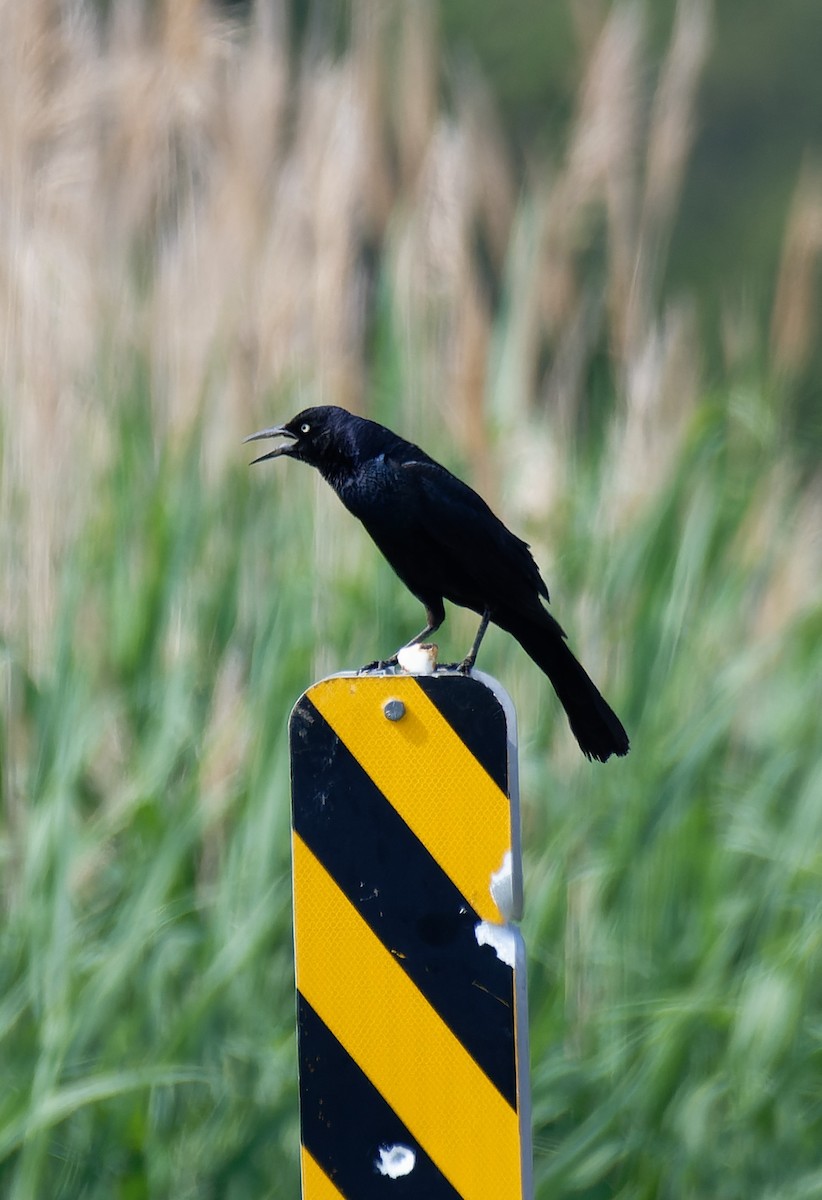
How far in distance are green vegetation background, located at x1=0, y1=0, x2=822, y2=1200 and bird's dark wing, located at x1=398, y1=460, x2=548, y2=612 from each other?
444 millimetres

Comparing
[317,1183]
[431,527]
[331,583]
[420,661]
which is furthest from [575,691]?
[331,583]

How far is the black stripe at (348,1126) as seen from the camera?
4.41 feet

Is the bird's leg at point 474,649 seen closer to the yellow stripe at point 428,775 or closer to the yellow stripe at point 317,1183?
the yellow stripe at point 428,775

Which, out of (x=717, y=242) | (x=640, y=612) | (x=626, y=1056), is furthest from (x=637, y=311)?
(x=717, y=242)

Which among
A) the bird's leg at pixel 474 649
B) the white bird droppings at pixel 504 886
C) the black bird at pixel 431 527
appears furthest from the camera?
the black bird at pixel 431 527

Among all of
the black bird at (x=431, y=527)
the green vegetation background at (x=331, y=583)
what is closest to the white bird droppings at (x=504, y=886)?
the black bird at (x=431, y=527)

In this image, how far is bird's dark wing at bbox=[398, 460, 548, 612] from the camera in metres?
1.87

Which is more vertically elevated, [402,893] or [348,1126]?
[402,893]

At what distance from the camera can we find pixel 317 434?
6.50 ft

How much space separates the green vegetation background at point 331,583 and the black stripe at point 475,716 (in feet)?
2.60

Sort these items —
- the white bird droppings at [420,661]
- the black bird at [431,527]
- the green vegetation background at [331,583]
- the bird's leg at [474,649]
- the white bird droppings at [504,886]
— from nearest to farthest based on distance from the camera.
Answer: the white bird droppings at [504,886] → the white bird droppings at [420,661] → the bird's leg at [474,649] → the black bird at [431,527] → the green vegetation background at [331,583]

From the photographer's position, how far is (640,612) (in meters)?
2.45

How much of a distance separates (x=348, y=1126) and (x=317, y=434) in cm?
88

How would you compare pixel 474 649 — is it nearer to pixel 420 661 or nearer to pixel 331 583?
pixel 420 661
